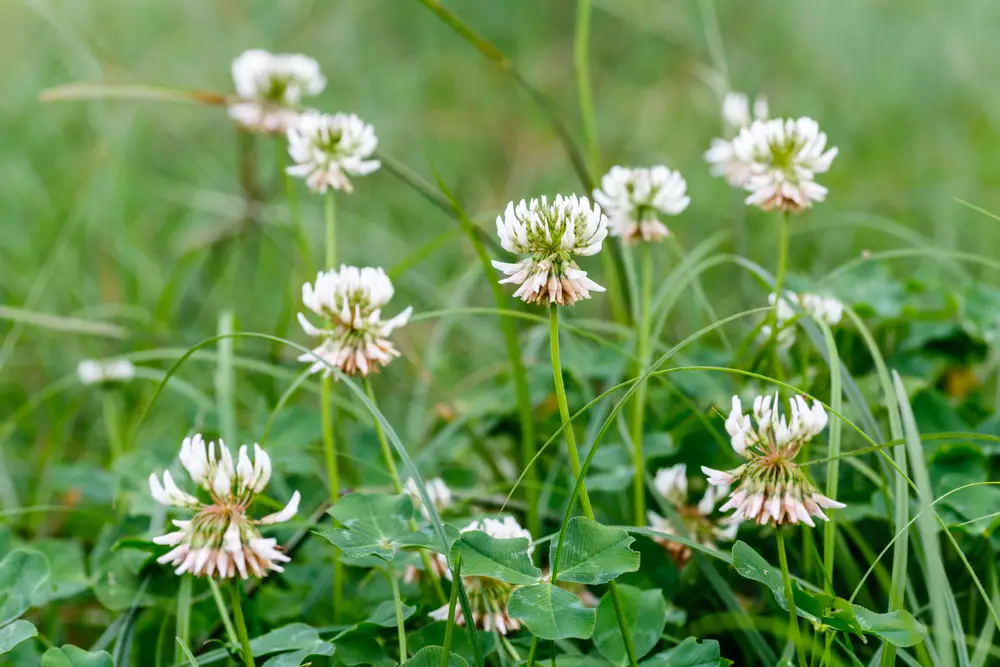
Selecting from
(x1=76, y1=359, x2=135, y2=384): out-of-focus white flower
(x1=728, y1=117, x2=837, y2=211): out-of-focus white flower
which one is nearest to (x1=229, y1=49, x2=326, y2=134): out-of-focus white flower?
(x1=76, y1=359, x2=135, y2=384): out-of-focus white flower

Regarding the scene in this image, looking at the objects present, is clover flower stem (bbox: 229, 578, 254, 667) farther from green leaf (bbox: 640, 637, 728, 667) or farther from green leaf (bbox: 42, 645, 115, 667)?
green leaf (bbox: 640, 637, 728, 667)

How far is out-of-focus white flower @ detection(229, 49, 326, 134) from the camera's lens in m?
1.49

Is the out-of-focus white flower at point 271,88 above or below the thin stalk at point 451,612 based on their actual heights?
above

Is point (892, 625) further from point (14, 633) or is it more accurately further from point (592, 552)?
point (14, 633)

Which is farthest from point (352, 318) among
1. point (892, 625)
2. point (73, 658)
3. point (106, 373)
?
point (106, 373)

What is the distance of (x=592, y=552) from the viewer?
879 millimetres

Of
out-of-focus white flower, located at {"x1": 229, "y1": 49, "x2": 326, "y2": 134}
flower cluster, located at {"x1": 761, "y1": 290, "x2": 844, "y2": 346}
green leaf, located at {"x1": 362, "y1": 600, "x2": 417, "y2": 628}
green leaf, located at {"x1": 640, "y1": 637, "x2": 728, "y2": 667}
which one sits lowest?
green leaf, located at {"x1": 640, "y1": 637, "x2": 728, "y2": 667}

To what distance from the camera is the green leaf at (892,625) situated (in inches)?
32.0

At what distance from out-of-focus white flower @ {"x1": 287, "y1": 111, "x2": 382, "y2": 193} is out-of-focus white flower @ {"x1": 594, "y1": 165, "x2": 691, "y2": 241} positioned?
0.29 metres

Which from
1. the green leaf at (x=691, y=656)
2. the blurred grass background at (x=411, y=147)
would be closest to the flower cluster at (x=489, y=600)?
the green leaf at (x=691, y=656)

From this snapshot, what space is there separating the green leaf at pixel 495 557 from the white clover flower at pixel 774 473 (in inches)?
7.4

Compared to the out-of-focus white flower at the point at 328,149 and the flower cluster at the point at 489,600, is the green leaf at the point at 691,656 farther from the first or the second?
the out-of-focus white flower at the point at 328,149

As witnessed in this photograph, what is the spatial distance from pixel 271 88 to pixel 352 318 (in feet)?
2.26

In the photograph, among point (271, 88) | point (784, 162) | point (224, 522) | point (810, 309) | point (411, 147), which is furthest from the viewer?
point (411, 147)
